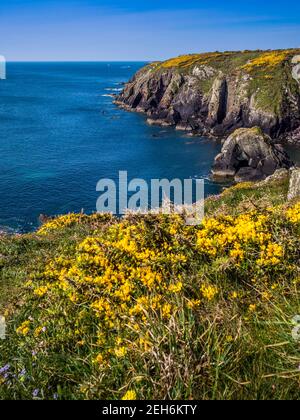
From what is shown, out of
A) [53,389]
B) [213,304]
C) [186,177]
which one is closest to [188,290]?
[213,304]

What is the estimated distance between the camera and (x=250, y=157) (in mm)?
58750

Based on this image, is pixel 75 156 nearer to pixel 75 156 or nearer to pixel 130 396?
pixel 75 156

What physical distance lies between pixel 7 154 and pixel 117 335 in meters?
76.7

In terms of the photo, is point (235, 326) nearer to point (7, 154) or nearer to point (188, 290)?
point (188, 290)

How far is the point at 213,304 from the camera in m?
5.47

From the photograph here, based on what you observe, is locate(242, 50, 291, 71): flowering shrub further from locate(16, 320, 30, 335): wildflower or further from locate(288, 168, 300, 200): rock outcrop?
locate(16, 320, 30, 335): wildflower

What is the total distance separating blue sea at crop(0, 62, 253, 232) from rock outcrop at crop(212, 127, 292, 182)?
3993 mm

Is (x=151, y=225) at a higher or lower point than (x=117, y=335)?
higher

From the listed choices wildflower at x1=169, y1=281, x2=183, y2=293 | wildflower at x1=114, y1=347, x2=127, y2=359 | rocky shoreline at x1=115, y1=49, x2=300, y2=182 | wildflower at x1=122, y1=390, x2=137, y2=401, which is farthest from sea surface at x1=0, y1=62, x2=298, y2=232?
wildflower at x1=122, y1=390, x2=137, y2=401

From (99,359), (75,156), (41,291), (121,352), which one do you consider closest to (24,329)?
(41,291)

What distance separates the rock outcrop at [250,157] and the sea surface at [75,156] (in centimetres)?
391

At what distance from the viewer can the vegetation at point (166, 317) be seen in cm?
425

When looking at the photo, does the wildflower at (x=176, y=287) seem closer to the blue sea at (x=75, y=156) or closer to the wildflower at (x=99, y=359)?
the wildflower at (x=99, y=359)

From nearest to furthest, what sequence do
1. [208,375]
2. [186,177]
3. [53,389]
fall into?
[208,375], [53,389], [186,177]
